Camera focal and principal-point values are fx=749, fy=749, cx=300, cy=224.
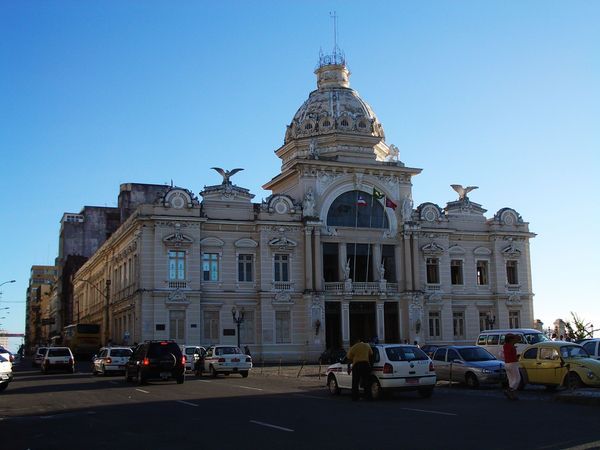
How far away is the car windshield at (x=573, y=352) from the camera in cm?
2308

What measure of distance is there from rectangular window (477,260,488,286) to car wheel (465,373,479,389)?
38.5 m

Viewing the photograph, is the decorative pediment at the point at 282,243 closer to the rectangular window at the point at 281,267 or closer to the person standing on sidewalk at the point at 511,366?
the rectangular window at the point at 281,267

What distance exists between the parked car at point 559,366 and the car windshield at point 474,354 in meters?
2.29

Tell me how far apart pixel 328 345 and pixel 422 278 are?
31.3 ft

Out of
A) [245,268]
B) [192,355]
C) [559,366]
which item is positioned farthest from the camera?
[245,268]

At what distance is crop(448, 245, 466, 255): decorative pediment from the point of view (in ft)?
204

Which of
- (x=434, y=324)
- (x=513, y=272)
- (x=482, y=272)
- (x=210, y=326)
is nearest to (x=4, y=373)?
(x=210, y=326)

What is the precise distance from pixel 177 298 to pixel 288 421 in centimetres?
3854

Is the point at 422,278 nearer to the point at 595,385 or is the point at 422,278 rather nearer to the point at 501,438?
the point at 595,385

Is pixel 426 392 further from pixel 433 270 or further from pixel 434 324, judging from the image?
pixel 433 270

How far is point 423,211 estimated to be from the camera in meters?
61.9

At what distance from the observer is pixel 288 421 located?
1596cm

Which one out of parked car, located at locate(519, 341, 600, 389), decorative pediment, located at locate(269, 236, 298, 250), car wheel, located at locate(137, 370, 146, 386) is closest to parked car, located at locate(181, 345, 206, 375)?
car wheel, located at locate(137, 370, 146, 386)

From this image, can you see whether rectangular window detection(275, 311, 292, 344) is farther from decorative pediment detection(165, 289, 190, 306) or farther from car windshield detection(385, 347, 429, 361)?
car windshield detection(385, 347, 429, 361)
